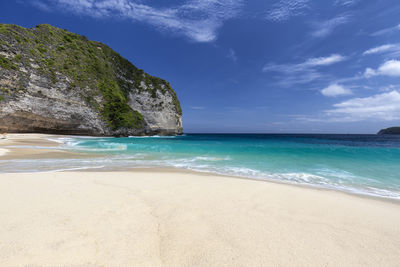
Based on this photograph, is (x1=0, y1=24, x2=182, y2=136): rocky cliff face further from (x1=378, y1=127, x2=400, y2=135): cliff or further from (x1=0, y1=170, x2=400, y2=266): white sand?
(x1=378, y1=127, x2=400, y2=135): cliff

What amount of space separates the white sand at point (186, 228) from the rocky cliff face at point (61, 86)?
1350 inches

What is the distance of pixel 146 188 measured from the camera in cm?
450

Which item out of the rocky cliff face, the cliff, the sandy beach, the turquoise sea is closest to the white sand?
the sandy beach

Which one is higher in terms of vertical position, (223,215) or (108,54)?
(108,54)

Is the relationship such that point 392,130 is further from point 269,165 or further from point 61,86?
point 61,86

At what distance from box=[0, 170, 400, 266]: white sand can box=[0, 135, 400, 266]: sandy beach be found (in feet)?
0.05

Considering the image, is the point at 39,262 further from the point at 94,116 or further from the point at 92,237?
the point at 94,116

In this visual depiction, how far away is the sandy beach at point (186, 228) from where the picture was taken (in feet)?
6.26

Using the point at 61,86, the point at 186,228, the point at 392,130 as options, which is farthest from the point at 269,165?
the point at 392,130

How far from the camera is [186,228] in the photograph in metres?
2.59

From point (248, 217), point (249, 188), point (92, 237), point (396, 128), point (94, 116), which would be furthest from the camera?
point (396, 128)

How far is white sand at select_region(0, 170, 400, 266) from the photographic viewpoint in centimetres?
191

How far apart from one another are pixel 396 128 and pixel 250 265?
196m

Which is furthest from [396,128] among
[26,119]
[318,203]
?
[26,119]
